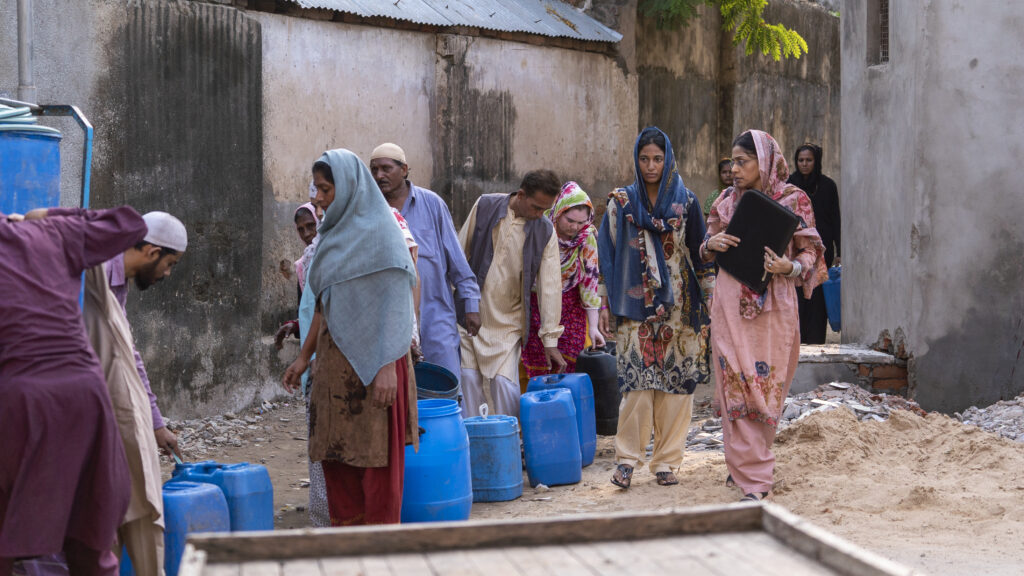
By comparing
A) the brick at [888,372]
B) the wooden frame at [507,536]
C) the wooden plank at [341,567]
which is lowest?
the brick at [888,372]

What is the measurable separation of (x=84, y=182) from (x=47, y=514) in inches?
49.1

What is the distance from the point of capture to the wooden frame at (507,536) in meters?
2.24

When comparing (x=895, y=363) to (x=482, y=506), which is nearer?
(x=482, y=506)

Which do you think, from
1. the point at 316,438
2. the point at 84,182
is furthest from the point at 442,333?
the point at 84,182

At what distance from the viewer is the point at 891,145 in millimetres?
8117

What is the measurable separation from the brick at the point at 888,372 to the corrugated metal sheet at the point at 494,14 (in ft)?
13.8

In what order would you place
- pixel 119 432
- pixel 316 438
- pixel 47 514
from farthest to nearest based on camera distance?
1. pixel 316 438
2. pixel 119 432
3. pixel 47 514

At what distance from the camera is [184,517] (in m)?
3.89

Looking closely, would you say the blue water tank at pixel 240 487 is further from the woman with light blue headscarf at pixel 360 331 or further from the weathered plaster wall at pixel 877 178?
the weathered plaster wall at pixel 877 178

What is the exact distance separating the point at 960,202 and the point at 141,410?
582cm

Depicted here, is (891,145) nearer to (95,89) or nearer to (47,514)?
(95,89)

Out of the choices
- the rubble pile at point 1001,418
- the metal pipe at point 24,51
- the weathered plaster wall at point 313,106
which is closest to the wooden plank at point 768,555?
the rubble pile at point 1001,418

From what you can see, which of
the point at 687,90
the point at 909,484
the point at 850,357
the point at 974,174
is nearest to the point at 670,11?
the point at 687,90

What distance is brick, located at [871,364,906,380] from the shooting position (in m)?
8.04
